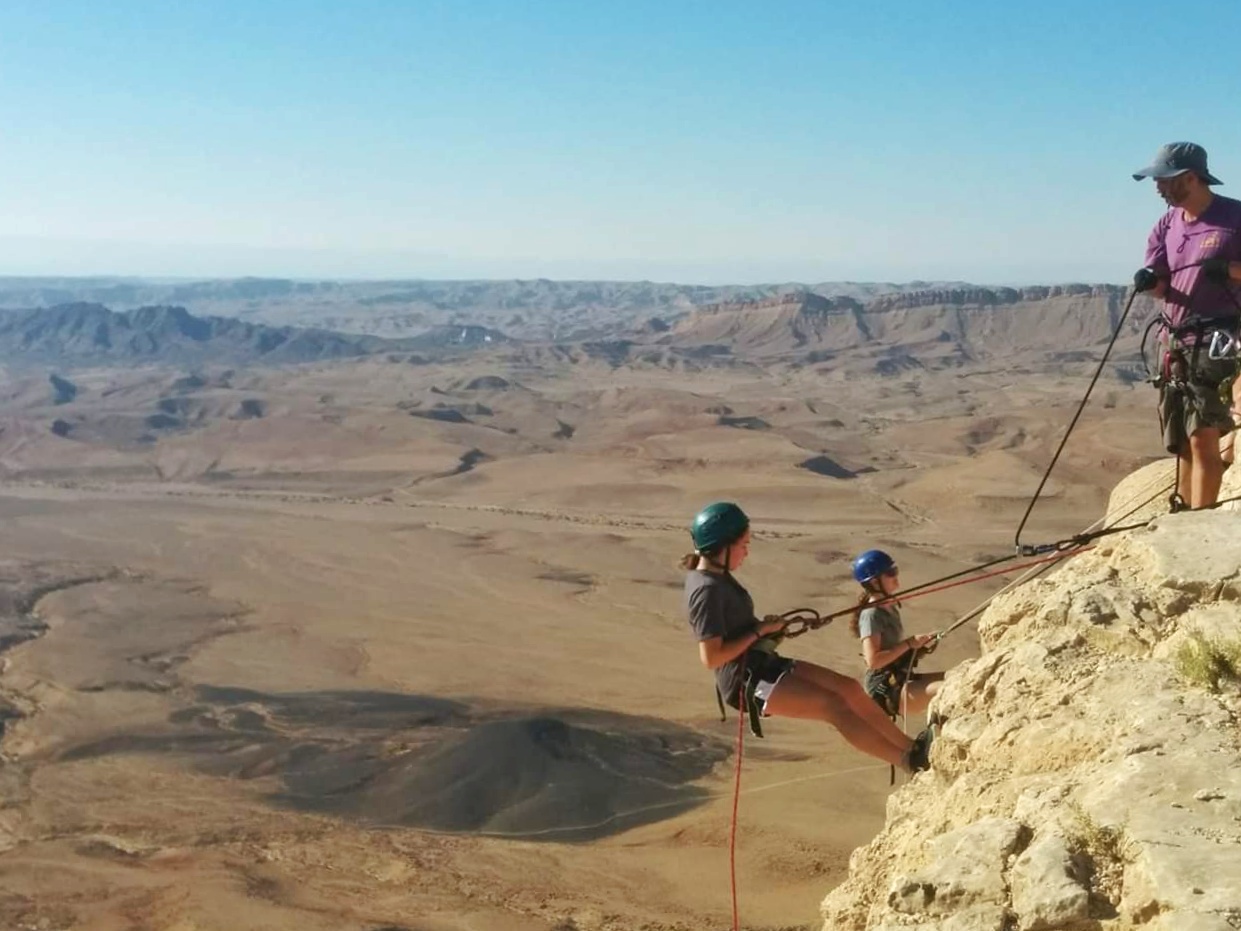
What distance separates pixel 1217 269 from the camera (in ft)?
17.3

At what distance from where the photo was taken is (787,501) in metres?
44.9

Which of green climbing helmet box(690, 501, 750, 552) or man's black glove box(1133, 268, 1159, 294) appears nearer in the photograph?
green climbing helmet box(690, 501, 750, 552)

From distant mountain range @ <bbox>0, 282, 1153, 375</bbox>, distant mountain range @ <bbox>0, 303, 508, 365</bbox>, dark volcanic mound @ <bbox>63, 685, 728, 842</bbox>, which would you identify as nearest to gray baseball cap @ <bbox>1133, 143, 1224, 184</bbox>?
dark volcanic mound @ <bbox>63, 685, 728, 842</bbox>

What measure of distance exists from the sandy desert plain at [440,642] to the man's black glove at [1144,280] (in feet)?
20.4

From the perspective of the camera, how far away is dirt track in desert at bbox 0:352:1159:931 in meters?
13.1

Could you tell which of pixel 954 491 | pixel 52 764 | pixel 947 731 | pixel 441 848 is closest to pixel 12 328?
pixel 954 491

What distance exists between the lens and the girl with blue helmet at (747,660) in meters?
4.48

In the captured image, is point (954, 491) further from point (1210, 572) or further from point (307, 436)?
point (1210, 572)

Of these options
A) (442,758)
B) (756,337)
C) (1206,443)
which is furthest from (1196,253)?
(756,337)

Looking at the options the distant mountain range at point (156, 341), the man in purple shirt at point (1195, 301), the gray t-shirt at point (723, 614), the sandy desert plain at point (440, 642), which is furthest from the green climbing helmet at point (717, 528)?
the distant mountain range at point (156, 341)

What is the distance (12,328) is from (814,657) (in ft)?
369

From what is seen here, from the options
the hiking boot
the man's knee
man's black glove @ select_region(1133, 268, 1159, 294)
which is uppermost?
man's black glove @ select_region(1133, 268, 1159, 294)

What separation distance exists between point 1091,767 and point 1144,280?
8.71ft

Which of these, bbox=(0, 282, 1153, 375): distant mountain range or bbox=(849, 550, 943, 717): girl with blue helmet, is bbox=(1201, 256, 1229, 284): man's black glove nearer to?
bbox=(849, 550, 943, 717): girl with blue helmet
